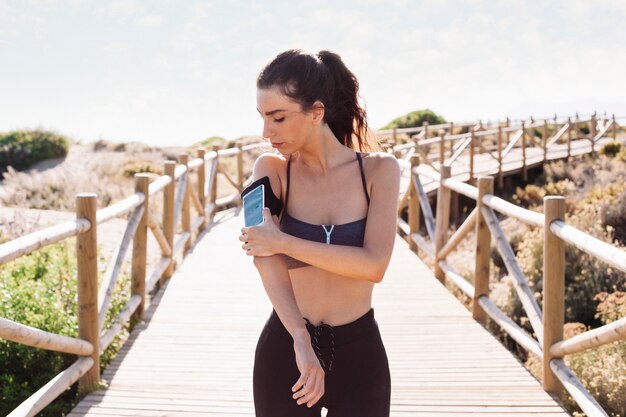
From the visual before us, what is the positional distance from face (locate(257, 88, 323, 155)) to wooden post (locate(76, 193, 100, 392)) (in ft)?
8.52

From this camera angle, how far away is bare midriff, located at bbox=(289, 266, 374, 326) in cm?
207

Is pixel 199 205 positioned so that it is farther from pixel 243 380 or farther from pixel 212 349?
pixel 243 380

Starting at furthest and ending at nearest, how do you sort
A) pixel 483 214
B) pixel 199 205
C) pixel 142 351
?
pixel 199 205
pixel 483 214
pixel 142 351

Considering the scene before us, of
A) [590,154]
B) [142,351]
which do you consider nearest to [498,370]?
[142,351]

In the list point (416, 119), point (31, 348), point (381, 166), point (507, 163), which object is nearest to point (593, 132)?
point (507, 163)

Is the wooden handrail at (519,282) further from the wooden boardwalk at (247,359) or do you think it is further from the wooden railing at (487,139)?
the wooden railing at (487,139)

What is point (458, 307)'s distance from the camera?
6.36 meters

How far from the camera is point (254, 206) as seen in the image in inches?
75.4

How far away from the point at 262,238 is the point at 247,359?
3.26 m

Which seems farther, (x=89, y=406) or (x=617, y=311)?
(x=617, y=311)

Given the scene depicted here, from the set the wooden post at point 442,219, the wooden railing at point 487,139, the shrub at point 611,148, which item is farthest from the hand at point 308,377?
the shrub at point 611,148

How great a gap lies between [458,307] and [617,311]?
1.26m

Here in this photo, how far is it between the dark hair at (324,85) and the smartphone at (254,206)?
9.8 inches

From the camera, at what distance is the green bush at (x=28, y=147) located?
21969 mm
